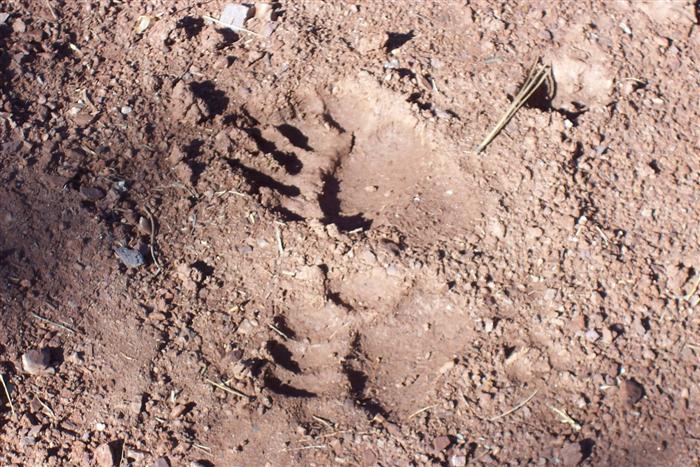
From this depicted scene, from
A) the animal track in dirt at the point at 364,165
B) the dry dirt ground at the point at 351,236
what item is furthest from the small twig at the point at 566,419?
the animal track in dirt at the point at 364,165

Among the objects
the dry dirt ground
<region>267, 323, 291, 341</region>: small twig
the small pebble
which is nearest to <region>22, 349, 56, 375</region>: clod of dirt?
the dry dirt ground

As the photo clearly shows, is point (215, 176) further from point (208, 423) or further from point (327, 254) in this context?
point (208, 423)

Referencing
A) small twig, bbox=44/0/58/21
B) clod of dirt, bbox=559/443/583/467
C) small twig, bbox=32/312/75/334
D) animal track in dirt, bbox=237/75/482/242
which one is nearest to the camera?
clod of dirt, bbox=559/443/583/467

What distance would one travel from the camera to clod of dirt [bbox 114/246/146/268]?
9.19 ft

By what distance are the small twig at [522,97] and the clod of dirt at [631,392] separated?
0.98 metres

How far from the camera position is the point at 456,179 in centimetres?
295

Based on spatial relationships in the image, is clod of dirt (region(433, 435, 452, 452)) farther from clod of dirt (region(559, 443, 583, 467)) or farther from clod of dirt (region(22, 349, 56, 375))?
clod of dirt (region(22, 349, 56, 375))

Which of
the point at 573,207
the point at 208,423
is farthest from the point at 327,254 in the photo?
the point at 573,207

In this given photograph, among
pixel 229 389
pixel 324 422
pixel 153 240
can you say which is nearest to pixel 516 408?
pixel 324 422

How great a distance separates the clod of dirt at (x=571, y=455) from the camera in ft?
7.73

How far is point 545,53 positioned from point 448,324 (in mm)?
1277

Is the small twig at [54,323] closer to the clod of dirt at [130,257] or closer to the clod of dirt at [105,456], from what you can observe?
the clod of dirt at [130,257]

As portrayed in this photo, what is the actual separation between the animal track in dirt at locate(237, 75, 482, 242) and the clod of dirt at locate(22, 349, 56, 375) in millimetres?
966

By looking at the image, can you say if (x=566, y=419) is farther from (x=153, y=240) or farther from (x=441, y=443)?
(x=153, y=240)
